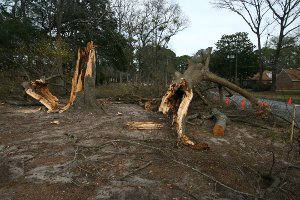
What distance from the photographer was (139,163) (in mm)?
5484

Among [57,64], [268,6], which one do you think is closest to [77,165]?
[57,64]

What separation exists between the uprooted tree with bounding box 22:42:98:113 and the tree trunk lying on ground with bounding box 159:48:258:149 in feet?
9.67

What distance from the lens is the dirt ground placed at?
174 inches

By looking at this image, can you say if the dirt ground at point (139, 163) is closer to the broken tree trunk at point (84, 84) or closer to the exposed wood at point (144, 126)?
the exposed wood at point (144, 126)

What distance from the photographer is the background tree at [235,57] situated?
4738 cm

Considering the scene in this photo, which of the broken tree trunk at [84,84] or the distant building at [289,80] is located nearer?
the broken tree trunk at [84,84]

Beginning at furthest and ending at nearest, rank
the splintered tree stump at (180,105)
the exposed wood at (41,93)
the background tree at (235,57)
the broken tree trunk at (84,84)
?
1. the background tree at (235,57)
2. the exposed wood at (41,93)
3. the broken tree trunk at (84,84)
4. the splintered tree stump at (180,105)

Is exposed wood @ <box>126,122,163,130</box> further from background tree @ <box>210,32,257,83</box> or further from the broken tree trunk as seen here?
background tree @ <box>210,32,257,83</box>

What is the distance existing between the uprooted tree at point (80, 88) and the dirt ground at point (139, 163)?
8.10 feet

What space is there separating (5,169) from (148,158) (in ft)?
7.94

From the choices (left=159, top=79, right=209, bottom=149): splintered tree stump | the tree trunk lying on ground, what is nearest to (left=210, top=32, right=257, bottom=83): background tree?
the tree trunk lying on ground

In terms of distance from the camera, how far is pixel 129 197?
4199mm

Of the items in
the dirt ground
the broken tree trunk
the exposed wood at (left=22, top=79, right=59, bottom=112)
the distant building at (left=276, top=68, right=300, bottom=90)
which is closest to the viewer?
the dirt ground

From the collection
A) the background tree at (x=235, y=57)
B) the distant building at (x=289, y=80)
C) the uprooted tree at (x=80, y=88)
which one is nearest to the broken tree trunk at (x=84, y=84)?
the uprooted tree at (x=80, y=88)
